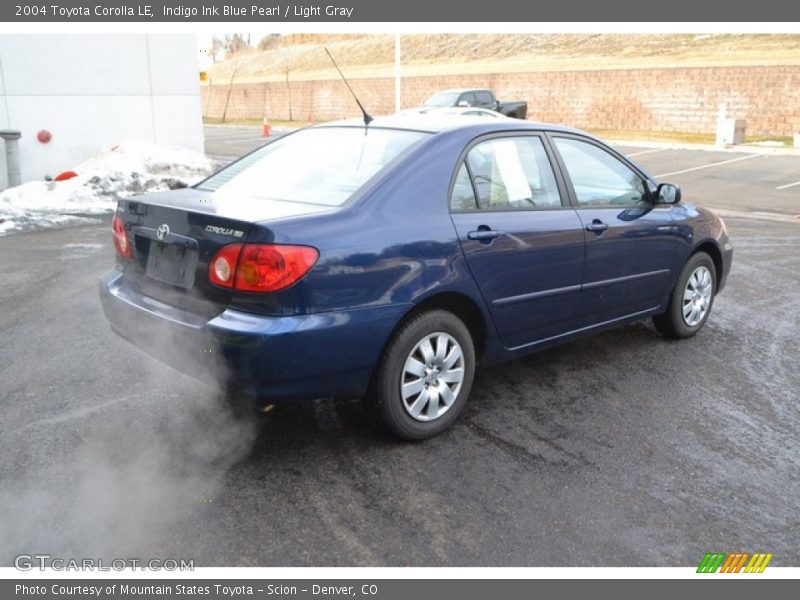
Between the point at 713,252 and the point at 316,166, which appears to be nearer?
the point at 316,166

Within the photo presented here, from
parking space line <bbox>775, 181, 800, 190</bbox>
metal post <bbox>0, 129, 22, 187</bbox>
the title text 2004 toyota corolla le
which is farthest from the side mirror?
parking space line <bbox>775, 181, 800, 190</bbox>

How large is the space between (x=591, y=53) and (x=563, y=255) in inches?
1747

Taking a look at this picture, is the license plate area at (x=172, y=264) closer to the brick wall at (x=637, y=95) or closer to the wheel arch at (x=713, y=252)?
the wheel arch at (x=713, y=252)

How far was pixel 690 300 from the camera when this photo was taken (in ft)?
17.5

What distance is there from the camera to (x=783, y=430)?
392cm

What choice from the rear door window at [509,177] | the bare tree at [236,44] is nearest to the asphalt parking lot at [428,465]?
the rear door window at [509,177]

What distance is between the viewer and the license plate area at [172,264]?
11.2 ft

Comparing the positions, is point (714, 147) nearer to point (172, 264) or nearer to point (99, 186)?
point (99, 186)

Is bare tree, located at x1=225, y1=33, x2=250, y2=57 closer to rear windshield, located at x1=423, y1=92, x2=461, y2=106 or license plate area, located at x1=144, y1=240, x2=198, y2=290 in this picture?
rear windshield, located at x1=423, y1=92, x2=461, y2=106

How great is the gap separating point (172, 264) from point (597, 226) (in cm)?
245

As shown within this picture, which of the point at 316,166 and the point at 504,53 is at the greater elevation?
the point at 504,53

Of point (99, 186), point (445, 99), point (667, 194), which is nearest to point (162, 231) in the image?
point (667, 194)

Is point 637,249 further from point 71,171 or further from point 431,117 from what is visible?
point 71,171

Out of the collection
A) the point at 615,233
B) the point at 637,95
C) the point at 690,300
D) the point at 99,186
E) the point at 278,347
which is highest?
the point at 637,95
